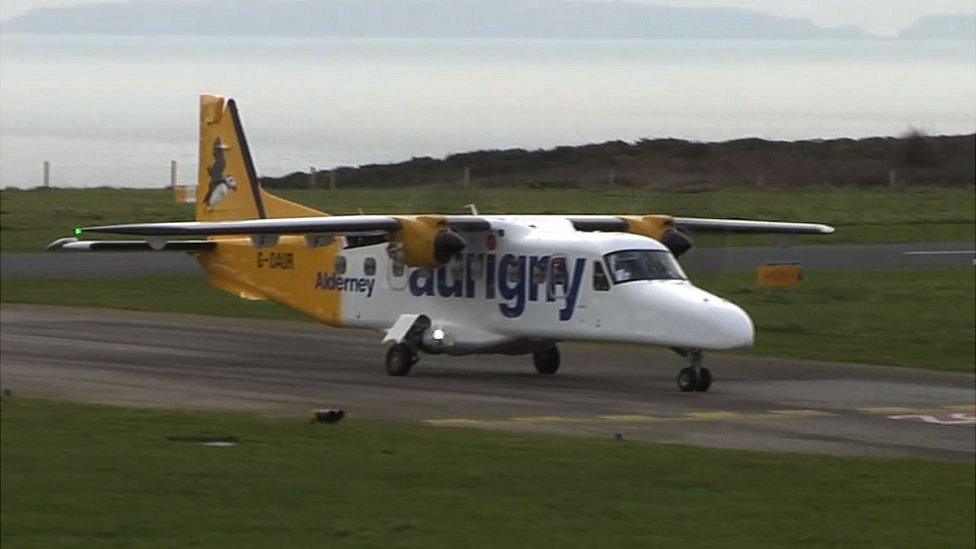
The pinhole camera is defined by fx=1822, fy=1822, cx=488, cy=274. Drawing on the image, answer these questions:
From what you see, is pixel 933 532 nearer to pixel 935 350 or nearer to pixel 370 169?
pixel 370 169

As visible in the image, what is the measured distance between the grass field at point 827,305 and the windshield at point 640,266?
5195mm

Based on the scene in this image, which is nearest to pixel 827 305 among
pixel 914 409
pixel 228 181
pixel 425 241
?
pixel 425 241

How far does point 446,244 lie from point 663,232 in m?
3.03

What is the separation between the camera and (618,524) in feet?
41.4

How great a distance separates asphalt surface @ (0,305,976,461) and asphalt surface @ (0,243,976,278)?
1112mm

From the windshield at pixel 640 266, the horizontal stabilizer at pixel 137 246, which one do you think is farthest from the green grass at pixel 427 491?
the windshield at pixel 640 266

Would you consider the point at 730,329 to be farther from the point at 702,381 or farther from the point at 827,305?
the point at 827,305

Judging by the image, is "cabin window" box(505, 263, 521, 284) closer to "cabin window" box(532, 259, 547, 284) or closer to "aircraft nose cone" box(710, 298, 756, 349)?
"cabin window" box(532, 259, 547, 284)

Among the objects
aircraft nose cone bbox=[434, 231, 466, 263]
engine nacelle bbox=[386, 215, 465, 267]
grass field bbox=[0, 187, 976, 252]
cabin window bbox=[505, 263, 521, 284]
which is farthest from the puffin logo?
grass field bbox=[0, 187, 976, 252]

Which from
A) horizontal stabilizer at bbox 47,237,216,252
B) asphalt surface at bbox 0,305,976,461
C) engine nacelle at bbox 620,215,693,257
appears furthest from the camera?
engine nacelle at bbox 620,215,693,257

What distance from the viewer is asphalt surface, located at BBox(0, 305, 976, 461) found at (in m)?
19.7

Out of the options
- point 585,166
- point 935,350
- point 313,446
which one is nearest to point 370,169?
point 585,166

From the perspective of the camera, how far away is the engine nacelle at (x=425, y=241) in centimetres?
2488

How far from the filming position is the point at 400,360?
83.1 ft
